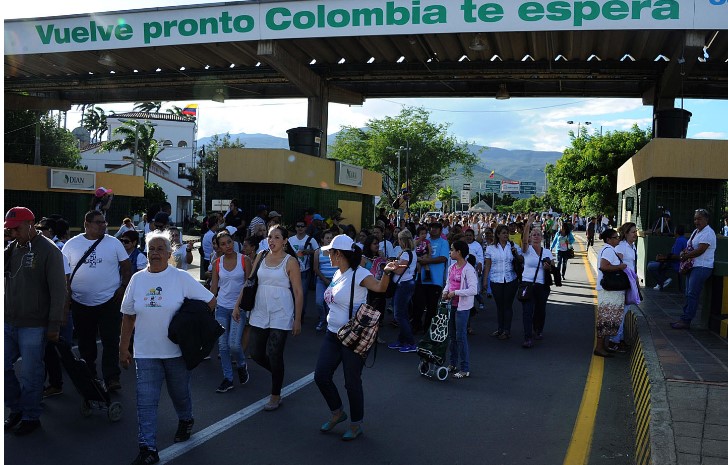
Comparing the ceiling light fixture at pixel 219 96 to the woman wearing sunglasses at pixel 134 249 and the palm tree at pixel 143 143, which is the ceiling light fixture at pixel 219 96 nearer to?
the woman wearing sunglasses at pixel 134 249

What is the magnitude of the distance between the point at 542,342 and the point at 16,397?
23.7 feet

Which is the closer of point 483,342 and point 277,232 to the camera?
point 277,232

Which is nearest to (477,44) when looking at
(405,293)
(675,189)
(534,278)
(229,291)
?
(675,189)

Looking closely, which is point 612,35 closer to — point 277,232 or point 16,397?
point 277,232

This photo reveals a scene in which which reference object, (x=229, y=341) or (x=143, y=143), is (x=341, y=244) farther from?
(x=143, y=143)

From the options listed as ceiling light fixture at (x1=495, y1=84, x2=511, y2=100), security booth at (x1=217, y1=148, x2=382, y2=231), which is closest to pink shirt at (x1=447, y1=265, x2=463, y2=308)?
security booth at (x1=217, y1=148, x2=382, y2=231)

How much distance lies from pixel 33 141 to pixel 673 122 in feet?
137

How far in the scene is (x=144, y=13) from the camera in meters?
17.2

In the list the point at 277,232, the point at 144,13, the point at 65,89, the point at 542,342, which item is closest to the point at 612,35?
the point at 542,342

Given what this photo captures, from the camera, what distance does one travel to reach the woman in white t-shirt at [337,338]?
19.5ft

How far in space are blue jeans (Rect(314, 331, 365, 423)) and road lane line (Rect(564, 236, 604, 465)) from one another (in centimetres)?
171

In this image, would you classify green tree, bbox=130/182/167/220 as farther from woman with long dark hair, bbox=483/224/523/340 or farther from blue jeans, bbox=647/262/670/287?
woman with long dark hair, bbox=483/224/523/340

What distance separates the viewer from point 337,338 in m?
6.03

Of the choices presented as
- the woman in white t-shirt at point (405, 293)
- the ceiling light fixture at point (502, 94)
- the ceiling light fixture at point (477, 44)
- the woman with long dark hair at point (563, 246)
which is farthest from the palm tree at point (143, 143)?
the woman in white t-shirt at point (405, 293)
